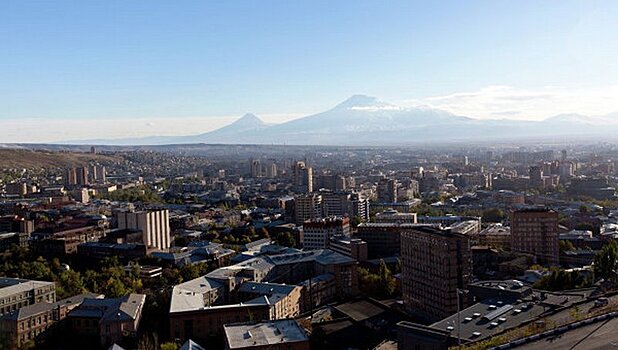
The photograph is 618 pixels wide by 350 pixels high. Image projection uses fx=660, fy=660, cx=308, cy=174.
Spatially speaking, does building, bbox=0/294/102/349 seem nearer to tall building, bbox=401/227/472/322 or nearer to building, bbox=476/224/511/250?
tall building, bbox=401/227/472/322

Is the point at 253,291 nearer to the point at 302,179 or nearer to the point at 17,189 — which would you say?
the point at 302,179

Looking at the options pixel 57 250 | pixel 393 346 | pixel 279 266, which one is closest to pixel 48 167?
pixel 57 250

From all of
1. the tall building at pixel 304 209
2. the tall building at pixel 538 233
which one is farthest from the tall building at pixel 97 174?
the tall building at pixel 538 233

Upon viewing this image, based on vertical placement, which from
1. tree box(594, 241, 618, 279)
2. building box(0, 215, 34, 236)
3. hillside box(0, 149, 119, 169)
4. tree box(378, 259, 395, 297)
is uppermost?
hillside box(0, 149, 119, 169)

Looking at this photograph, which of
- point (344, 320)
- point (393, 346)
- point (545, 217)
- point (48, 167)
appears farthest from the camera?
point (48, 167)

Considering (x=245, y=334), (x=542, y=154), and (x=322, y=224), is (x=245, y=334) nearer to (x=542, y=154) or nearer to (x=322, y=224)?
(x=322, y=224)

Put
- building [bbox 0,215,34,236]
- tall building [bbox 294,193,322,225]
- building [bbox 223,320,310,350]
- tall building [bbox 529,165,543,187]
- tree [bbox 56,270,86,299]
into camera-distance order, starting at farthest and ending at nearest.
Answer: tall building [bbox 529,165,543,187]
tall building [bbox 294,193,322,225]
building [bbox 0,215,34,236]
tree [bbox 56,270,86,299]
building [bbox 223,320,310,350]

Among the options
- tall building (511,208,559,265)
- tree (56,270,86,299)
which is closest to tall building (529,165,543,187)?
tall building (511,208,559,265)

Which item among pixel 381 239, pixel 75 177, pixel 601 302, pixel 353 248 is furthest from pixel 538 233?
pixel 75 177
